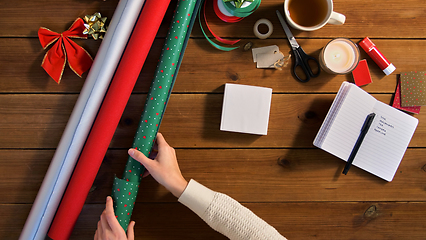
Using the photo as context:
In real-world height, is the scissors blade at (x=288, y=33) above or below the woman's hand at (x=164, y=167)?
above

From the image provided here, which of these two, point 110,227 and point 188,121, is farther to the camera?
point 188,121

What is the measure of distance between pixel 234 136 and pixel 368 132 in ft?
1.37

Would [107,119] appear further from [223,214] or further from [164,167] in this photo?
[223,214]

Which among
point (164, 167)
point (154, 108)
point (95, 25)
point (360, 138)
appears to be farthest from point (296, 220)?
point (95, 25)

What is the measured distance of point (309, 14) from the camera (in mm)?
718

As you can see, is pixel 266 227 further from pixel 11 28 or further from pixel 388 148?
pixel 11 28

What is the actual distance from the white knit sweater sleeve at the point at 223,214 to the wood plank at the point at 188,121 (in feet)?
0.50

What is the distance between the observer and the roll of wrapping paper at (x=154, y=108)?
658mm

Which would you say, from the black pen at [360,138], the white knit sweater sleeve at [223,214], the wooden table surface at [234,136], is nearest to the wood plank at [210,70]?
the wooden table surface at [234,136]

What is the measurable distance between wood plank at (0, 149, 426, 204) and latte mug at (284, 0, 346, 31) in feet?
1.26

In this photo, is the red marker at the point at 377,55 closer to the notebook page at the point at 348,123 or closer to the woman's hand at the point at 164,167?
the notebook page at the point at 348,123

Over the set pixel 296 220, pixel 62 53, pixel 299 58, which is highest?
pixel 62 53

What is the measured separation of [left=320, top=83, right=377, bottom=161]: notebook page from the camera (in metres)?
0.73

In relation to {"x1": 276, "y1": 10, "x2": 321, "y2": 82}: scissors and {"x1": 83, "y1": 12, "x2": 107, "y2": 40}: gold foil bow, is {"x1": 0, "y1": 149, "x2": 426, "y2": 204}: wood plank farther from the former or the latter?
{"x1": 83, "y1": 12, "x2": 107, "y2": 40}: gold foil bow
